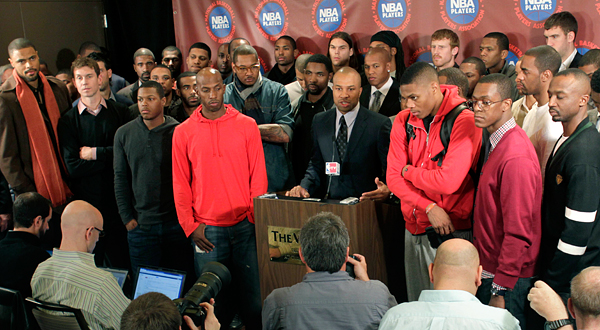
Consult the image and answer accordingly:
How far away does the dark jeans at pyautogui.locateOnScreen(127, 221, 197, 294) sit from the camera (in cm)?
377

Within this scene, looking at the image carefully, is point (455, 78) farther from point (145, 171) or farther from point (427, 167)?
point (145, 171)

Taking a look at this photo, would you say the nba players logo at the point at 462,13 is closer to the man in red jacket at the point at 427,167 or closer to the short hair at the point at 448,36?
the short hair at the point at 448,36

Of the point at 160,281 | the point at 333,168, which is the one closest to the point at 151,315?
the point at 160,281

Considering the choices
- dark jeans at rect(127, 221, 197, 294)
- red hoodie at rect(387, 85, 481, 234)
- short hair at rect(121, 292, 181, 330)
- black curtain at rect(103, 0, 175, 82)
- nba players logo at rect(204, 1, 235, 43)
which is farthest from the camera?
black curtain at rect(103, 0, 175, 82)

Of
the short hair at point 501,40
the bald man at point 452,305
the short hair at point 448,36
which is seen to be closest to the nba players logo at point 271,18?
the short hair at point 448,36

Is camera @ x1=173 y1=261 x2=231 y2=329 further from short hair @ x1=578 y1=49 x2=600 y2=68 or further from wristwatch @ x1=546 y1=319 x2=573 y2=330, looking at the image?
short hair @ x1=578 y1=49 x2=600 y2=68

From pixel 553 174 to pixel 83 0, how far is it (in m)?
7.19

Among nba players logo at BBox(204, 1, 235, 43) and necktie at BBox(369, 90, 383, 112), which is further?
nba players logo at BBox(204, 1, 235, 43)

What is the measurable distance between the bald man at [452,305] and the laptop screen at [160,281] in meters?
1.45

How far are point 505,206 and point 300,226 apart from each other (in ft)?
3.74

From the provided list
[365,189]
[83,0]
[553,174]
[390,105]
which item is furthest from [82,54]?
[553,174]

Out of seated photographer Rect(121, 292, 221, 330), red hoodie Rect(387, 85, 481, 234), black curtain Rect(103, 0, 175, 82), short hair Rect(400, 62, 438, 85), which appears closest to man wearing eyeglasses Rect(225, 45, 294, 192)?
red hoodie Rect(387, 85, 481, 234)

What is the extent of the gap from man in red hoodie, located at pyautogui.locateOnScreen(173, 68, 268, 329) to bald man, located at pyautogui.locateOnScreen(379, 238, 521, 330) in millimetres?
1688

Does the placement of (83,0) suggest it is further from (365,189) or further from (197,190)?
(365,189)
